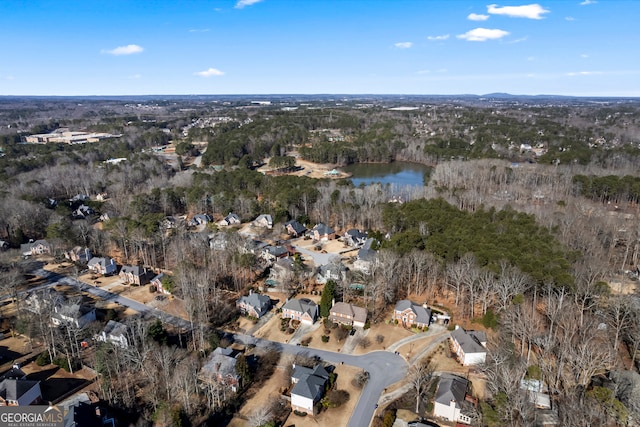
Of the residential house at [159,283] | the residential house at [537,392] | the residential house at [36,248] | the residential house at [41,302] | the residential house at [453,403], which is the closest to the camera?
the residential house at [453,403]

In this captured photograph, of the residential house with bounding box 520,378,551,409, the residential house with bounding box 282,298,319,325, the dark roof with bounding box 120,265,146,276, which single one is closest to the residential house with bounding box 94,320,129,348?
the dark roof with bounding box 120,265,146,276

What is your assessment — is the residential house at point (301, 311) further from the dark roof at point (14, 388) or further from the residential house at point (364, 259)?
the dark roof at point (14, 388)

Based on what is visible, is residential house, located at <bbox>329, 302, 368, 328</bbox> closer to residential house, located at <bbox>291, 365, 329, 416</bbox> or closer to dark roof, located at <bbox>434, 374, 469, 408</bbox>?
residential house, located at <bbox>291, 365, 329, 416</bbox>

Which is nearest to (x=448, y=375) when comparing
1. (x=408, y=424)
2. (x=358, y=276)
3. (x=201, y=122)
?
(x=408, y=424)

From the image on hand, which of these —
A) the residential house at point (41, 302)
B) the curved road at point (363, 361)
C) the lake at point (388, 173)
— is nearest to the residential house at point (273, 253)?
the curved road at point (363, 361)

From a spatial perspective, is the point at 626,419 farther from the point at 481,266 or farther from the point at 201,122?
the point at 201,122

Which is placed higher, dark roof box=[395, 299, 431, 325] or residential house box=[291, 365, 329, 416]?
dark roof box=[395, 299, 431, 325]
